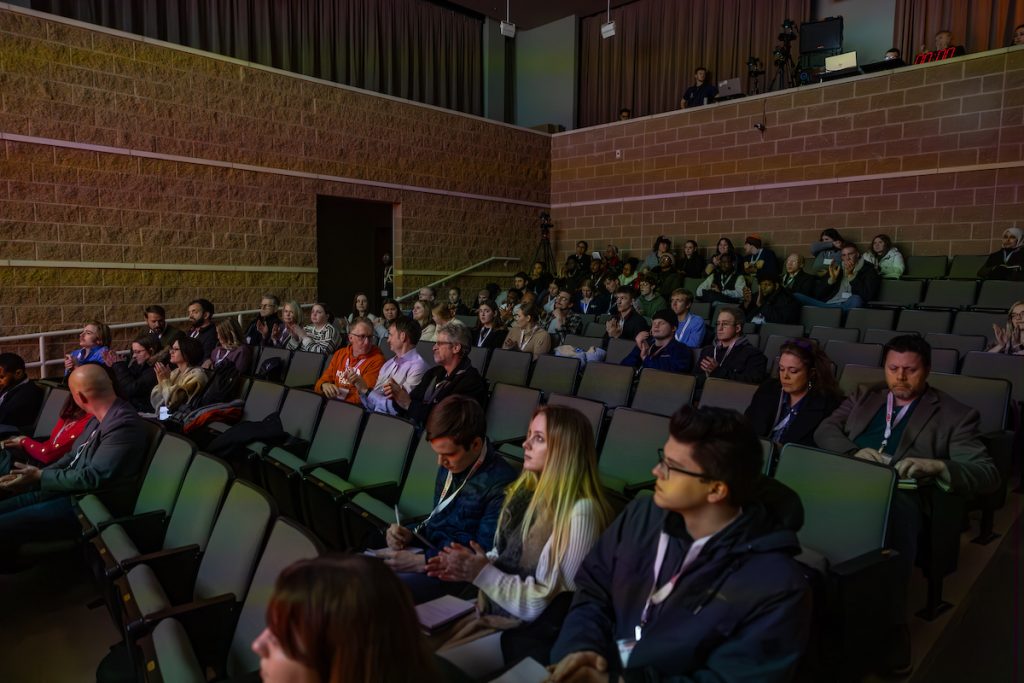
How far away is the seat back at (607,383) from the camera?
3.92 metres

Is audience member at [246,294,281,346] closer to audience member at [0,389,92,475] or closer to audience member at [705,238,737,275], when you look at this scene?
audience member at [0,389,92,475]

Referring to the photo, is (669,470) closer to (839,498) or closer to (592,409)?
(839,498)

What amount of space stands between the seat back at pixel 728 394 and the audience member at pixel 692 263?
16.8 feet

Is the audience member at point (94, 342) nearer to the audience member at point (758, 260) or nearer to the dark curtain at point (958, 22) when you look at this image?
the audience member at point (758, 260)

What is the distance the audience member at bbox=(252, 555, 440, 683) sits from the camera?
2.83 ft

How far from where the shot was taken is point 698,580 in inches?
49.6

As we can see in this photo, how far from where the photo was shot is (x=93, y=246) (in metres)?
6.61

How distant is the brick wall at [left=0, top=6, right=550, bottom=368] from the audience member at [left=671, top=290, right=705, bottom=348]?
4924 mm

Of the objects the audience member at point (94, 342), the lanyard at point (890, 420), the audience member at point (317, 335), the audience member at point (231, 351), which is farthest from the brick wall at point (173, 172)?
the lanyard at point (890, 420)

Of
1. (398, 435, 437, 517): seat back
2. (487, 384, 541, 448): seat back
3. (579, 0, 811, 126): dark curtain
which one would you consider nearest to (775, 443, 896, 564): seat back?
(398, 435, 437, 517): seat back

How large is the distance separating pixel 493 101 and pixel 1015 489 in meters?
10.6

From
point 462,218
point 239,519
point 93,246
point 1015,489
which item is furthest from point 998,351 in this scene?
point 93,246

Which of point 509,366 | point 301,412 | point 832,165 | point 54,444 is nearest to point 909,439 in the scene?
point 509,366

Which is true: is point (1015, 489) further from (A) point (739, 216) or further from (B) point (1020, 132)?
(A) point (739, 216)
